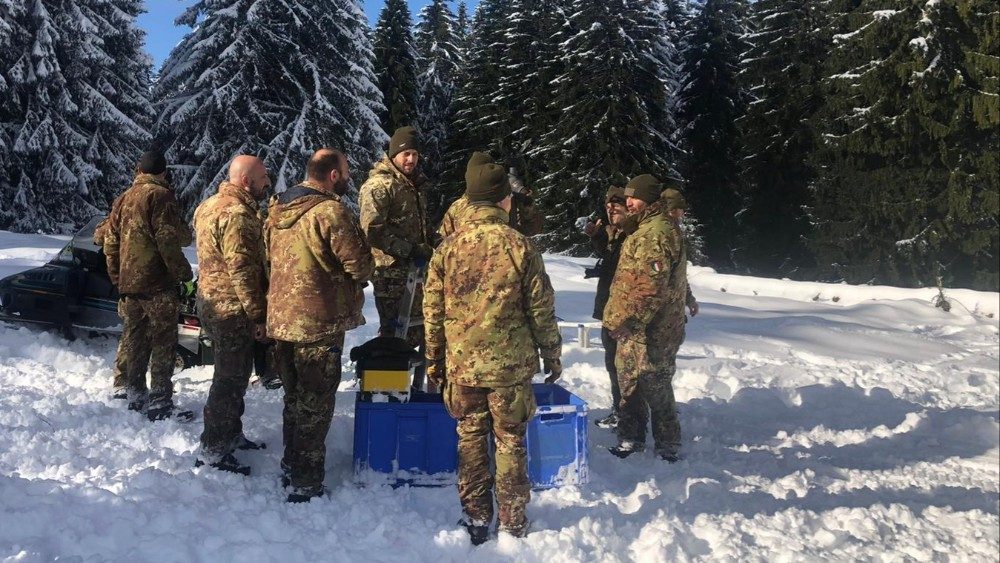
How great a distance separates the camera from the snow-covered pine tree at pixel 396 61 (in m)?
29.8

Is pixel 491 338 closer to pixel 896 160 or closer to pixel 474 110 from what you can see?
pixel 896 160

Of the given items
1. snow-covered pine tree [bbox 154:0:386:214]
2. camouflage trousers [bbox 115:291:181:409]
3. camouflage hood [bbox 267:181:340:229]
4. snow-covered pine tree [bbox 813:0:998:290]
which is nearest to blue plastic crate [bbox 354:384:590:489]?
camouflage hood [bbox 267:181:340:229]

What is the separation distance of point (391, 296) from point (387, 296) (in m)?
0.03

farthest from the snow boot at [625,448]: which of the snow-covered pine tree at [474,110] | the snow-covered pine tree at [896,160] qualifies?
the snow-covered pine tree at [474,110]

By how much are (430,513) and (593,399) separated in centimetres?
283

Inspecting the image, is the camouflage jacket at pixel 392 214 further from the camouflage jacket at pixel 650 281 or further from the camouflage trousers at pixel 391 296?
the camouflage jacket at pixel 650 281

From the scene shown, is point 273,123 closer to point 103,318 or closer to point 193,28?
point 193,28

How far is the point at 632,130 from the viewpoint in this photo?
24.1 meters

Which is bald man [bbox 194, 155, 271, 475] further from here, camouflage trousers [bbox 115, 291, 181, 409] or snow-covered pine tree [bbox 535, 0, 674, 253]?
snow-covered pine tree [bbox 535, 0, 674, 253]

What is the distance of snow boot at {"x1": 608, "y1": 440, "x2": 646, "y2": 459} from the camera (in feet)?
16.1

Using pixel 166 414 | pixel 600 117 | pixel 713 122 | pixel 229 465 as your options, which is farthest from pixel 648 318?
pixel 713 122

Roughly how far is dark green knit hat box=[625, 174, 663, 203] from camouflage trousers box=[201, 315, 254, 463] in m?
2.68

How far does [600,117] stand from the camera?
78.7 ft

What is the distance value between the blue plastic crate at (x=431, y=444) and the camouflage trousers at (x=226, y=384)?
2.50 feet
